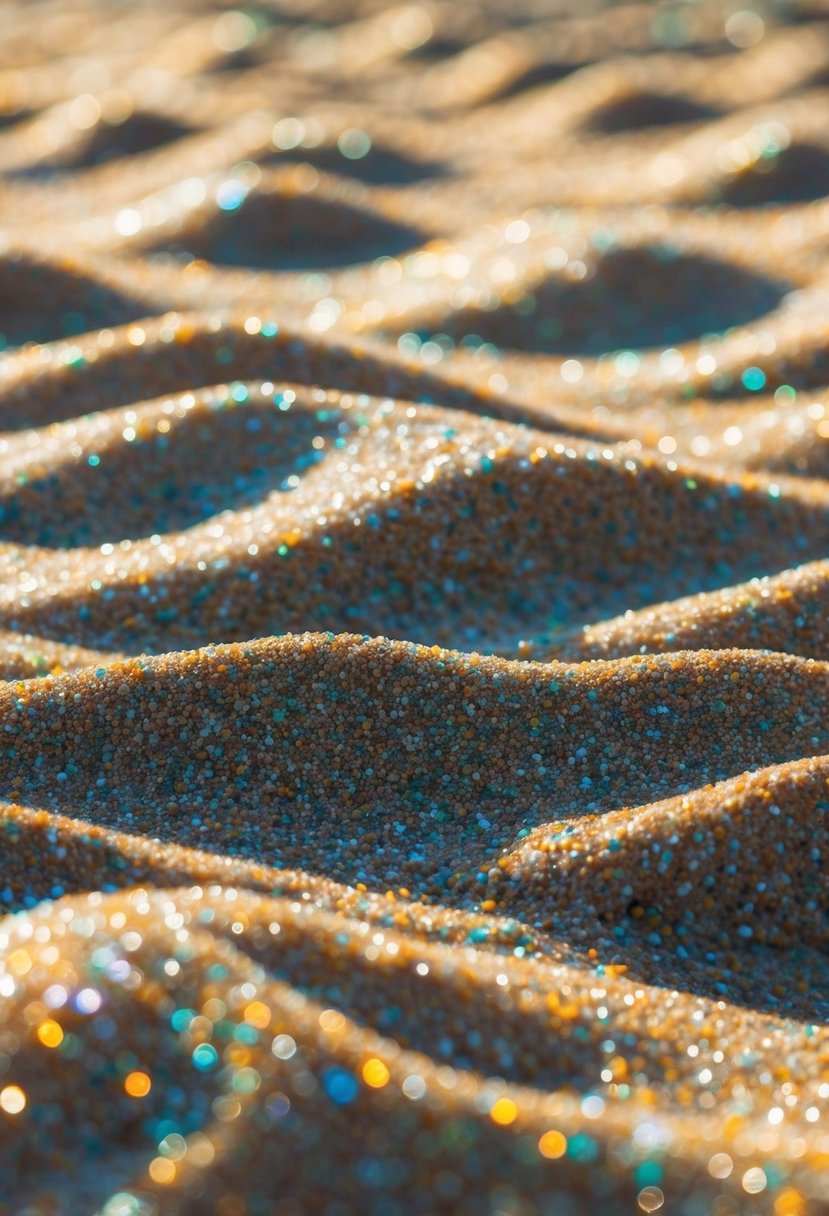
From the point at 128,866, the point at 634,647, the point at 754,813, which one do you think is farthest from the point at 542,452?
the point at 128,866

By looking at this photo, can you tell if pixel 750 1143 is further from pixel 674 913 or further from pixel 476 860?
pixel 476 860

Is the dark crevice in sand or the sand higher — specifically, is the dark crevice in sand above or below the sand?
below

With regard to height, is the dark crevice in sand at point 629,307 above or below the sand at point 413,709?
below

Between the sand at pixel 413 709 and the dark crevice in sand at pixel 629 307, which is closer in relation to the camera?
the sand at pixel 413 709

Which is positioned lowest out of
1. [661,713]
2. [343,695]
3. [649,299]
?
[649,299]

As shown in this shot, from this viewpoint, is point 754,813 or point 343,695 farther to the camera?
point 343,695

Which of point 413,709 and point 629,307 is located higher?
point 413,709

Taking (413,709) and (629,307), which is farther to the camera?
(629,307)

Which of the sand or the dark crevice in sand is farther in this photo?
the dark crevice in sand
